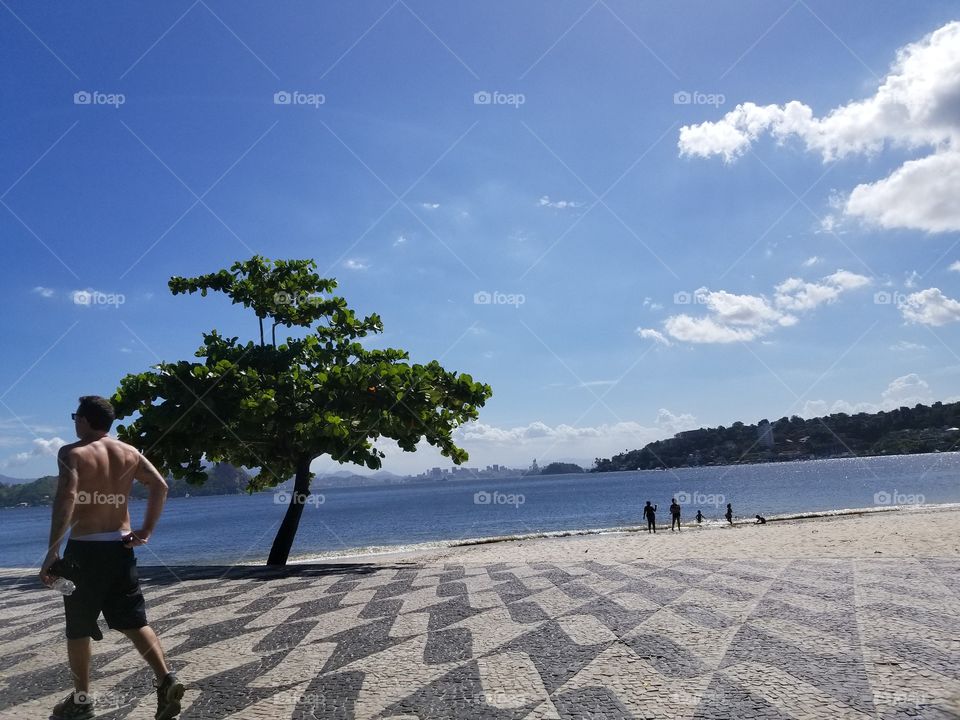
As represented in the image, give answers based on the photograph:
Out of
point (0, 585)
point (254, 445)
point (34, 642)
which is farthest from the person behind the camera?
point (254, 445)

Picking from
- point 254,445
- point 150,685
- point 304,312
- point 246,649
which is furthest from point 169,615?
point 304,312

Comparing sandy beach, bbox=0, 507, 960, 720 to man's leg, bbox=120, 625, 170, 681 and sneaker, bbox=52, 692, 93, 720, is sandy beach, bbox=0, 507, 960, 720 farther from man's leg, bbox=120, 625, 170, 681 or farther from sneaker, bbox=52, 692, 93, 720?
man's leg, bbox=120, 625, 170, 681

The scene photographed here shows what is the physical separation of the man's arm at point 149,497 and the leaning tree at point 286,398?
11.2m

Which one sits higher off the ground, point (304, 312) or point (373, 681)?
point (304, 312)

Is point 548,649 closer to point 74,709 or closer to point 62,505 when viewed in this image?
point 74,709

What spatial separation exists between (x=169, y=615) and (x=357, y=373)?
8.65 m

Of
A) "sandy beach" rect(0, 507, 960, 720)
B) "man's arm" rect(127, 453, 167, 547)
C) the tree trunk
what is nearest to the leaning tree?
the tree trunk

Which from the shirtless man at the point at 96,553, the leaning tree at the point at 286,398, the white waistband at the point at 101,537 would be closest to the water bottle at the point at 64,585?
the shirtless man at the point at 96,553

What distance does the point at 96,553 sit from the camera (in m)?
5.00

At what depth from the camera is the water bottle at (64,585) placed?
4926mm

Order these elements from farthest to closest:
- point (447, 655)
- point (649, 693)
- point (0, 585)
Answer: point (0, 585), point (447, 655), point (649, 693)

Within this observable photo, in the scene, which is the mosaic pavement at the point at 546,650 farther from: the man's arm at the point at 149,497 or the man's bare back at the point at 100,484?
the man's bare back at the point at 100,484

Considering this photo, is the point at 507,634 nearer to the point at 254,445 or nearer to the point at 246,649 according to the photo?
the point at 246,649

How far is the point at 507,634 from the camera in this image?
7383 millimetres
